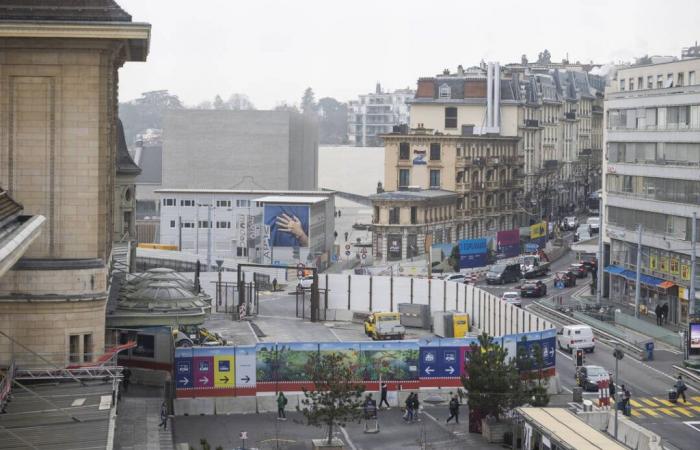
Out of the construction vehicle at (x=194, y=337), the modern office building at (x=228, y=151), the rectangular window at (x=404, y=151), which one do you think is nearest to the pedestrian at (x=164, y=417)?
the construction vehicle at (x=194, y=337)

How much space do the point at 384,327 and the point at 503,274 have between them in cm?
3746

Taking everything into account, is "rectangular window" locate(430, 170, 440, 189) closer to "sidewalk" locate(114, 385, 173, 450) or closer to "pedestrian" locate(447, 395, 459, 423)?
"sidewalk" locate(114, 385, 173, 450)

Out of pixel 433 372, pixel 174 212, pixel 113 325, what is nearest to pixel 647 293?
pixel 433 372

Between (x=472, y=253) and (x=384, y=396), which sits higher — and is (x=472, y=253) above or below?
above

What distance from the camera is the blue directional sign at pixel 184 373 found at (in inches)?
2258

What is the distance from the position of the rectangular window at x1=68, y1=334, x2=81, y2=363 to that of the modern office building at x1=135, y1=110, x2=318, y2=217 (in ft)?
423

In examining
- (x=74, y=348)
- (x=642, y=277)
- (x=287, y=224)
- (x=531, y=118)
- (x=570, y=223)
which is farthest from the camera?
(x=531, y=118)

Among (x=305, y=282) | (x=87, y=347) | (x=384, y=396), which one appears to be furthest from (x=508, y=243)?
(x=87, y=347)

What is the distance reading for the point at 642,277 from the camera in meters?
93.1

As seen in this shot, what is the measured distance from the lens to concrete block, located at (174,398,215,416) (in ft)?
188

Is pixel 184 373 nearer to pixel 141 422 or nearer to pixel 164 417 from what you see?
pixel 164 417

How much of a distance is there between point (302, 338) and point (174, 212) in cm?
7191

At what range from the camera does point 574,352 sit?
72.9m

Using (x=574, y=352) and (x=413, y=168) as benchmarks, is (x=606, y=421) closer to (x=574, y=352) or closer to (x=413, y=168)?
(x=574, y=352)
